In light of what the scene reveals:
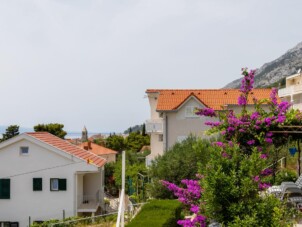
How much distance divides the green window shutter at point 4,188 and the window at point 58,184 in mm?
2707

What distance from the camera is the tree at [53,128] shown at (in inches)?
2456

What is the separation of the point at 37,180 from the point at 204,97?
58.9ft

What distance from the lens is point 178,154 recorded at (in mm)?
23906

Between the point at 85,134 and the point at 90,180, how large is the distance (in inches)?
2664

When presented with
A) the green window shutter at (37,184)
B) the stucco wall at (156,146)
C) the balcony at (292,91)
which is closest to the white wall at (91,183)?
the green window shutter at (37,184)

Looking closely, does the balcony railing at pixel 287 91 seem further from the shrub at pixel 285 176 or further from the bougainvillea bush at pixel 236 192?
the bougainvillea bush at pixel 236 192

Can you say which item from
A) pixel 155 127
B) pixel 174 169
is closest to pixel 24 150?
pixel 174 169

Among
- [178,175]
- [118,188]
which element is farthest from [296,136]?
[118,188]

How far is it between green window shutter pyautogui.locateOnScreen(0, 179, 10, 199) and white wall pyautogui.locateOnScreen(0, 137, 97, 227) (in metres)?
0.24

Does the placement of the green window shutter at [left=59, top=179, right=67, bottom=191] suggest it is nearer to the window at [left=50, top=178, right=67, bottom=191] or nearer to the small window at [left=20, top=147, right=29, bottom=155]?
the window at [left=50, top=178, right=67, bottom=191]

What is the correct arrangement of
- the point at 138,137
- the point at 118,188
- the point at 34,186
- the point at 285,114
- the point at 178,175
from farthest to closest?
the point at 138,137 → the point at 118,188 → the point at 34,186 → the point at 178,175 → the point at 285,114

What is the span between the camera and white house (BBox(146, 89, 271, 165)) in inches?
1435

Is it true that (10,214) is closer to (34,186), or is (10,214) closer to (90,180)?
(34,186)

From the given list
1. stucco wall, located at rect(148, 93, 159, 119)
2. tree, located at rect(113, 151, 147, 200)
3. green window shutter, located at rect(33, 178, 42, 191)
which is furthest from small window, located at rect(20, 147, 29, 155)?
stucco wall, located at rect(148, 93, 159, 119)
